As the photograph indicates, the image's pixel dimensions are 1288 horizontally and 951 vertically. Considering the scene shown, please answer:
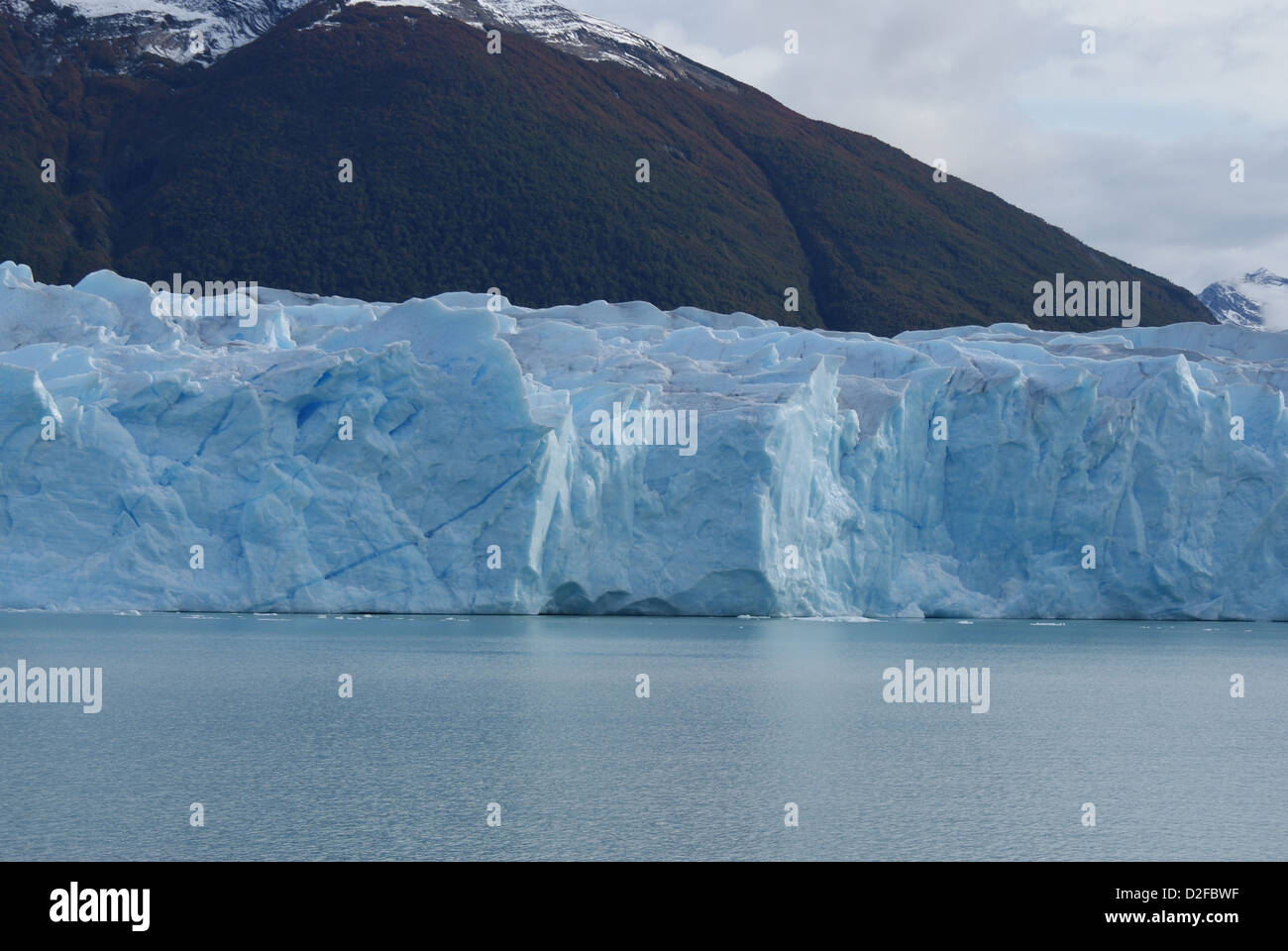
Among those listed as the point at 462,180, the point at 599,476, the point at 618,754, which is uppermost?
the point at 462,180

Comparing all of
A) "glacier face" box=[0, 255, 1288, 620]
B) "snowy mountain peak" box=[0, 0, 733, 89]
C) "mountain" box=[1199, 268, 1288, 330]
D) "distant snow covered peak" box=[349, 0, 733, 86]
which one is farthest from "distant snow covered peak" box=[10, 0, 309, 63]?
"mountain" box=[1199, 268, 1288, 330]

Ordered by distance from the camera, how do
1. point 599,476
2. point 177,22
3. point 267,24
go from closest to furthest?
point 599,476, point 177,22, point 267,24

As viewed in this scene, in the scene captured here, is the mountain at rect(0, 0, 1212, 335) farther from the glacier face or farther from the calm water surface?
the calm water surface

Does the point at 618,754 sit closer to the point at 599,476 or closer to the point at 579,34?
the point at 599,476

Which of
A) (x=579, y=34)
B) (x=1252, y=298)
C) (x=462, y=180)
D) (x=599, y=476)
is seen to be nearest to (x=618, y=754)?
(x=599, y=476)

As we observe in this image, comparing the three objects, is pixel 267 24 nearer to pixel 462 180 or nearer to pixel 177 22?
pixel 177 22

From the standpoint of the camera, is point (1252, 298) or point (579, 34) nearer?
point (579, 34)

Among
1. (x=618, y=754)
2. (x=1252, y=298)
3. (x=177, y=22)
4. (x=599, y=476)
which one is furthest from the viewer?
(x=1252, y=298)

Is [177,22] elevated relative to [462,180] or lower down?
elevated

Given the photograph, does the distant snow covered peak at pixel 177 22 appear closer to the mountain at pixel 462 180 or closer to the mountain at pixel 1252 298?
the mountain at pixel 462 180
